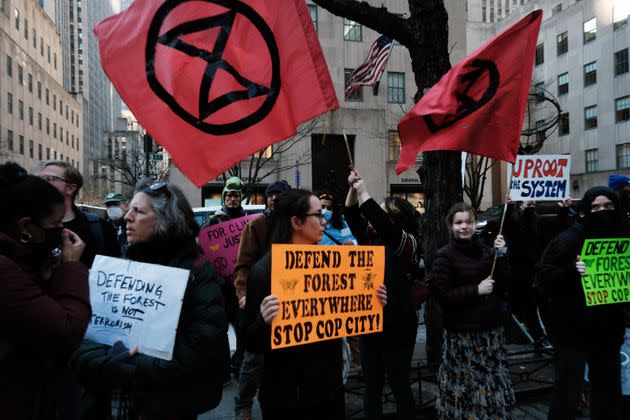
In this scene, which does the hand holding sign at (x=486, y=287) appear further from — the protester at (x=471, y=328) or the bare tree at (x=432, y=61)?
the bare tree at (x=432, y=61)

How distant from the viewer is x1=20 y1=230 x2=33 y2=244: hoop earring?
196 cm

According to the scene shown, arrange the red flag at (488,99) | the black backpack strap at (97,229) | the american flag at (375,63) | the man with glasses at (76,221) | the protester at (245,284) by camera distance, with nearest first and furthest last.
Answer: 1. the man with glasses at (76,221)
2. the black backpack strap at (97,229)
3. the red flag at (488,99)
4. the protester at (245,284)
5. the american flag at (375,63)

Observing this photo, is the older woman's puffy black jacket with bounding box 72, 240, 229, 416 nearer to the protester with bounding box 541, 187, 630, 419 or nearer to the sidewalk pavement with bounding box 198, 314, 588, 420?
the sidewalk pavement with bounding box 198, 314, 588, 420

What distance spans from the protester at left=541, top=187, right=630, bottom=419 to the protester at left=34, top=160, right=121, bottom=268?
362 cm

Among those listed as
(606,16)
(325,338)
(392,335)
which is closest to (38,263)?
(325,338)

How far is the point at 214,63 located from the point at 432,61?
10.2 ft

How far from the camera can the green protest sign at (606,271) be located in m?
3.88

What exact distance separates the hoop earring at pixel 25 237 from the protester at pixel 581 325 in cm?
374

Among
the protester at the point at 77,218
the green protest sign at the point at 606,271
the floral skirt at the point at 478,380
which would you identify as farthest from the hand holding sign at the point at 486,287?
the protester at the point at 77,218

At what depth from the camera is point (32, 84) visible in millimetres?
58562

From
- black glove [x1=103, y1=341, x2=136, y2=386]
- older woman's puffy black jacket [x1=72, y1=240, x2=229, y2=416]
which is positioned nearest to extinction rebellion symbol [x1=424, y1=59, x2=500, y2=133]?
older woman's puffy black jacket [x1=72, y1=240, x2=229, y2=416]

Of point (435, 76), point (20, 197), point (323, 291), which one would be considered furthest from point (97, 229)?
point (435, 76)

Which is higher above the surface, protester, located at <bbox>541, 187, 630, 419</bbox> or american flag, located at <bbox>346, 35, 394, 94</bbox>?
american flag, located at <bbox>346, 35, 394, 94</bbox>

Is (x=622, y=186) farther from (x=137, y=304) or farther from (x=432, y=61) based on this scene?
(x=137, y=304)
